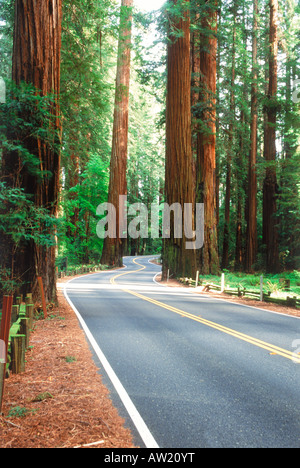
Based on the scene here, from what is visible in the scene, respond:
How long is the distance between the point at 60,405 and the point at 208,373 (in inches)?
97.0

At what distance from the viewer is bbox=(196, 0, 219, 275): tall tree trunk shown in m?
24.3

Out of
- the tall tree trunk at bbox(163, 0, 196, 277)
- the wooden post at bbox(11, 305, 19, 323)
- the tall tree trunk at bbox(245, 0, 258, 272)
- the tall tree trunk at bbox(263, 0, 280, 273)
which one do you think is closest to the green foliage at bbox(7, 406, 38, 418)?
the wooden post at bbox(11, 305, 19, 323)

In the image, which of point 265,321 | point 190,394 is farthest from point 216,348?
point 265,321

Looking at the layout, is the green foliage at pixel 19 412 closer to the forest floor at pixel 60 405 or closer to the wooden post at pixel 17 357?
the forest floor at pixel 60 405

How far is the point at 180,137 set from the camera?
2267 cm

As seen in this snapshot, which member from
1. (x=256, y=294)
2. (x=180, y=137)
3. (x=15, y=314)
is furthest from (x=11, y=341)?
(x=180, y=137)

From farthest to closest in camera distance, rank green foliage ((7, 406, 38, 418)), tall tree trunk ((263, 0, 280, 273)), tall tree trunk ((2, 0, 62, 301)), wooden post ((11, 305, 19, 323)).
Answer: tall tree trunk ((263, 0, 280, 273)) < tall tree trunk ((2, 0, 62, 301)) < wooden post ((11, 305, 19, 323)) < green foliage ((7, 406, 38, 418))

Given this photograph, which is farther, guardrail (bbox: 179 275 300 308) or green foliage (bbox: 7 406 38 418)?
guardrail (bbox: 179 275 300 308)

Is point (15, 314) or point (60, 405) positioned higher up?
point (15, 314)

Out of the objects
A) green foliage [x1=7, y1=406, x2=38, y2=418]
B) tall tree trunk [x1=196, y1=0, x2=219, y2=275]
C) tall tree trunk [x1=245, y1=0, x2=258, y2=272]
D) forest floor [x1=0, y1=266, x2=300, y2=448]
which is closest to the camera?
forest floor [x1=0, y1=266, x2=300, y2=448]

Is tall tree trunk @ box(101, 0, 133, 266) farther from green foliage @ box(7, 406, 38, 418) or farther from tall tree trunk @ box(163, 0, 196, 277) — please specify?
green foliage @ box(7, 406, 38, 418)

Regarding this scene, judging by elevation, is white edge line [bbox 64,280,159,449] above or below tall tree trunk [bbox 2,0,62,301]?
below

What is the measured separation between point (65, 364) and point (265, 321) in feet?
20.9

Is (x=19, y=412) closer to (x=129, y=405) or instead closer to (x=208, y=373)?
(x=129, y=405)
